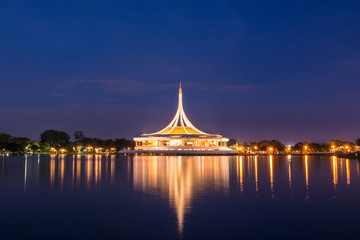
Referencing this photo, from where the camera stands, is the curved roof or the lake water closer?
the lake water

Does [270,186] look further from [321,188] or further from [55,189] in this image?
[55,189]

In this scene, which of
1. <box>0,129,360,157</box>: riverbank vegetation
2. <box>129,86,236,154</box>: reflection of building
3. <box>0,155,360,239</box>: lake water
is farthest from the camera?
<box>0,129,360,157</box>: riverbank vegetation

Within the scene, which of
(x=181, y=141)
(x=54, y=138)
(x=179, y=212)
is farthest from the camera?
(x=54, y=138)

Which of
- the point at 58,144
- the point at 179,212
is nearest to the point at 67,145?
the point at 58,144

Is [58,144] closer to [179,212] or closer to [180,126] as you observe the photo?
[180,126]

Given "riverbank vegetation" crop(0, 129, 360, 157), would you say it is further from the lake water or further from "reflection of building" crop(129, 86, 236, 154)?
the lake water

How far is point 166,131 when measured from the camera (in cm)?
8438

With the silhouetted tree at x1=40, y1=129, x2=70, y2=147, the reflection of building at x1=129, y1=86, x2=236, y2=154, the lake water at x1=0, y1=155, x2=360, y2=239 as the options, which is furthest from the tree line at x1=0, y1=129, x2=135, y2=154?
the lake water at x1=0, y1=155, x2=360, y2=239

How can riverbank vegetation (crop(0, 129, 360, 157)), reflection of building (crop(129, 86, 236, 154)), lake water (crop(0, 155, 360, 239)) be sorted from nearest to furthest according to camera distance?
lake water (crop(0, 155, 360, 239)) → reflection of building (crop(129, 86, 236, 154)) → riverbank vegetation (crop(0, 129, 360, 157))

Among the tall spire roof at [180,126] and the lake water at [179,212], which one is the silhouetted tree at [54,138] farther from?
the lake water at [179,212]

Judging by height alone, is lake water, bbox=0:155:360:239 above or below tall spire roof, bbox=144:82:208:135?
below

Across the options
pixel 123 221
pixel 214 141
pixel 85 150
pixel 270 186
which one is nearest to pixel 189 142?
pixel 214 141

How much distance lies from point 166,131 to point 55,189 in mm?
69266

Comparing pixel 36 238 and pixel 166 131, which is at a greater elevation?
pixel 166 131
